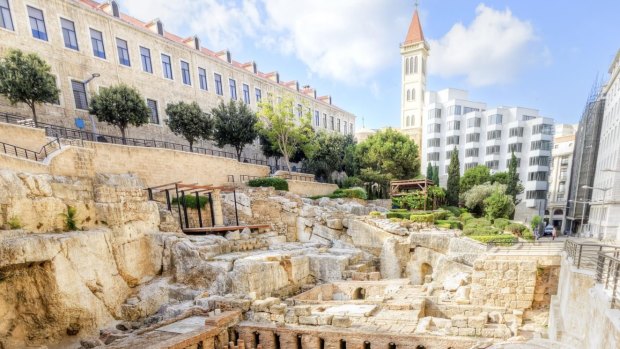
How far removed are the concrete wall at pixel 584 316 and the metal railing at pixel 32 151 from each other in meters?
22.6

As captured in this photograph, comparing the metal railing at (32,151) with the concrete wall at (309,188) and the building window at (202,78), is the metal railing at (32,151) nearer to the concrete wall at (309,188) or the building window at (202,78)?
the concrete wall at (309,188)

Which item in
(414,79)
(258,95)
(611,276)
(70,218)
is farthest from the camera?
(414,79)

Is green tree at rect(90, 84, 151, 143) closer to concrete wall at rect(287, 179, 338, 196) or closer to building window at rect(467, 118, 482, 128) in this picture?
concrete wall at rect(287, 179, 338, 196)

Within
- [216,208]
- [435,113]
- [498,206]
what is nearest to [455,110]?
[435,113]

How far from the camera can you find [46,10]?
22.6 metres

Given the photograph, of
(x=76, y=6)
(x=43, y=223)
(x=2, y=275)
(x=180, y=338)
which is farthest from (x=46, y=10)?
(x=180, y=338)

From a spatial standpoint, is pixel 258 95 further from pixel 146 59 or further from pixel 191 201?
pixel 191 201

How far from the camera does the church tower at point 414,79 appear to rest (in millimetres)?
54469

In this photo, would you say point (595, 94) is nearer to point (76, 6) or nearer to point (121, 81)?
point (121, 81)

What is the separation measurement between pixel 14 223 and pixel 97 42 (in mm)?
20367

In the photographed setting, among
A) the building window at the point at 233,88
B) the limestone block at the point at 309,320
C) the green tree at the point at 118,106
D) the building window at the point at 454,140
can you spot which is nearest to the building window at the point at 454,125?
the building window at the point at 454,140

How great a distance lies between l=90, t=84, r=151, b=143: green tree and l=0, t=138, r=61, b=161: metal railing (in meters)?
5.37

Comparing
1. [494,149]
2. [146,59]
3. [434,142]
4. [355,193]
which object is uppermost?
[146,59]

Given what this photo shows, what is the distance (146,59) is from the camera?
2895 cm
